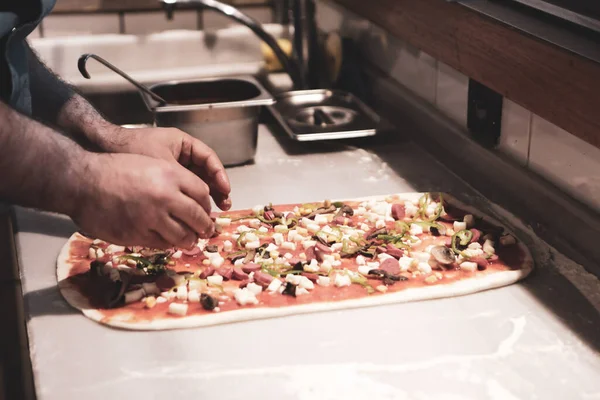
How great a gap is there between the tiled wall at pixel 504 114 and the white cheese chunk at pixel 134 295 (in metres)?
0.72

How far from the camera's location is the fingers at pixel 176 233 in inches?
43.4

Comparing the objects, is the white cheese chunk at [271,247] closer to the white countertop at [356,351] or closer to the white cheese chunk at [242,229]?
the white cheese chunk at [242,229]

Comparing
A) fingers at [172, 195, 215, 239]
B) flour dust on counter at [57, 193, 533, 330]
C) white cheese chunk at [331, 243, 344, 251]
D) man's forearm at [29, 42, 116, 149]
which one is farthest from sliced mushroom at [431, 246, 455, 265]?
man's forearm at [29, 42, 116, 149]

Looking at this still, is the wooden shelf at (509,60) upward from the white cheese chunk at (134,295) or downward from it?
upward

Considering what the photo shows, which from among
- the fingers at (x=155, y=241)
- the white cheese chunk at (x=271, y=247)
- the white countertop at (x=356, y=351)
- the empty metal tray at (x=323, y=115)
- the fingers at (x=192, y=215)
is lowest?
the white countertop at (x=356, y=351)

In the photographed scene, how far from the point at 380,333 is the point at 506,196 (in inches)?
20.4

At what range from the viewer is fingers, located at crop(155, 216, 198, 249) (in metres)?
1.10

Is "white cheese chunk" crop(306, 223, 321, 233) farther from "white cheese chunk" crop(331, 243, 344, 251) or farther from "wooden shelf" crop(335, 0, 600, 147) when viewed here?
"wooden shelf" crop(335, 0, 600, 147)

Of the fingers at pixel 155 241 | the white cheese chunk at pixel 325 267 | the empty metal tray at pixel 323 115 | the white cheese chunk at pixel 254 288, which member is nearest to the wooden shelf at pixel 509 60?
the empty metal tray at pixel 323 115

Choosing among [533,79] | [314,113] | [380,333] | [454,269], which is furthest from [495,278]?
[314,113]

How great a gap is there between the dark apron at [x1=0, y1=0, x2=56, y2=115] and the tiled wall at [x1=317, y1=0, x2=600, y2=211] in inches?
32.3

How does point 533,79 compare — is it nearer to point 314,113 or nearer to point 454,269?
point 454,269

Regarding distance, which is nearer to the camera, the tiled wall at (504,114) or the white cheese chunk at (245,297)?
the white cheese chunk at (245,297)

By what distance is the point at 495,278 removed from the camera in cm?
118
